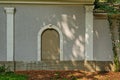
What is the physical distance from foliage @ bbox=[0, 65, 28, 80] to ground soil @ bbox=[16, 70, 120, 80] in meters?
0.42

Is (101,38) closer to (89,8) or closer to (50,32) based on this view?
(89,8)

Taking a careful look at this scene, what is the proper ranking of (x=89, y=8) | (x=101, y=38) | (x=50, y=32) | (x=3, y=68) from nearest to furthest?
(x=3, y=68) → (x=89, y=8) → (x=50, y=32) → (x=101, y=38)

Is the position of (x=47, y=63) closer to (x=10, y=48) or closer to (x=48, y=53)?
(x=48, y=53)

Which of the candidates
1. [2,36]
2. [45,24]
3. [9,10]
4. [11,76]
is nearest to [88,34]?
[45,24]

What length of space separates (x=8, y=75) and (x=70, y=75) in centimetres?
296

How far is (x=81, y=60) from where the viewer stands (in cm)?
1733

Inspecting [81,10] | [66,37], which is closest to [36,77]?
[66,37]

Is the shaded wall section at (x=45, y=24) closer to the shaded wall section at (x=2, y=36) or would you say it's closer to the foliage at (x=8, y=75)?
the shaded wall section at (x=2, y=36)

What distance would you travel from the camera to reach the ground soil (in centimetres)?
→ 1520

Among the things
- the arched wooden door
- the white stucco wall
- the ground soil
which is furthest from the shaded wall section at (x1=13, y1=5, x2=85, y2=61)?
the ground soil

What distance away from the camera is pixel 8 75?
1578 centimetres

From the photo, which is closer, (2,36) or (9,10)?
(9,10)

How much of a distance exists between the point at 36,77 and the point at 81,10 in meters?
4.38

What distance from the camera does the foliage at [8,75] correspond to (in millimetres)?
14916
